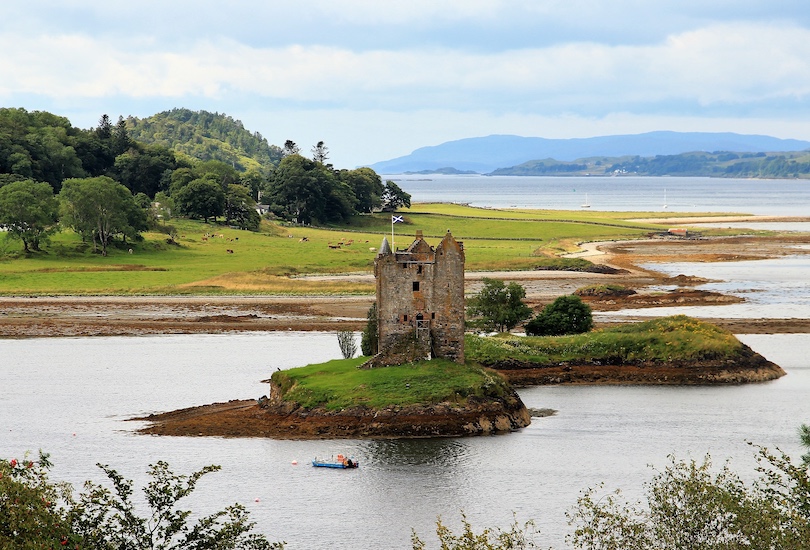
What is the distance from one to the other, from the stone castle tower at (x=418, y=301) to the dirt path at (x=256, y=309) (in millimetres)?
33844

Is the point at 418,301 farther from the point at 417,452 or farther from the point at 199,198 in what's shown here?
the point at 199,198

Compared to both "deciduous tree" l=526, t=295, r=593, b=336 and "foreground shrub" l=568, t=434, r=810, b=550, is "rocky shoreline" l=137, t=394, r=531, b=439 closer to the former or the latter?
"deciduous tree" l=526, t=295, r=593, b=336

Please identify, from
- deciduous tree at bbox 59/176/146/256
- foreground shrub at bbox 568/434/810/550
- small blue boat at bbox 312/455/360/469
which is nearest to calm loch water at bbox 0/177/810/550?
small blue boat at bbox 312/455/360/469

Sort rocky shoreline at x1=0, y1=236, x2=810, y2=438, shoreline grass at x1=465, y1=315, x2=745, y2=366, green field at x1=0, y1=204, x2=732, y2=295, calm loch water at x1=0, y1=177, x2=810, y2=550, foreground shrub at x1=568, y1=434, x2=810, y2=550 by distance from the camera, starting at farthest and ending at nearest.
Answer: green field at x1=0, y1=204, x2=732, y2=295
shoreline grass at x1=465, y1=315, x2=745, y2=366
rocky shoreline at x1=0, y1=236, x2=810, y2=438
calm loch water at x1=0, y1=177, x2=810, y2=550
foreground shrub at x1=568, y1=434, x2=810, y2=550

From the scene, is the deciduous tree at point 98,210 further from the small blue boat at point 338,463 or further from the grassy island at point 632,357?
the small blue boat at point 338,463

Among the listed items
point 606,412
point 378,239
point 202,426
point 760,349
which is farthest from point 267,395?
point 378,239

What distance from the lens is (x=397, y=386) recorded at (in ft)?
204

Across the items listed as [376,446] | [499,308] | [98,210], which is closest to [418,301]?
[376,446]

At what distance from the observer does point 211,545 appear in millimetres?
30969

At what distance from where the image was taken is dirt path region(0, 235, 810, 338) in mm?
100625

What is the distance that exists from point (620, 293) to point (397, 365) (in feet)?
195

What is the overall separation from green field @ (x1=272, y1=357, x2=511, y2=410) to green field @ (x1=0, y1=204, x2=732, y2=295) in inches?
2303

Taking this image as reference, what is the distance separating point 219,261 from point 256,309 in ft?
106

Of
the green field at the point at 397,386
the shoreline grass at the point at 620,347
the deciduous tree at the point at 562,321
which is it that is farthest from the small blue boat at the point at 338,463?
the deciduous tree at the point at 562,321
